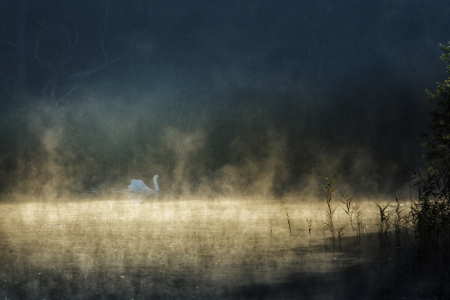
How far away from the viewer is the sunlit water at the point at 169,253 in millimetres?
7516

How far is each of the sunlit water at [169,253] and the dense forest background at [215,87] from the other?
21.8m

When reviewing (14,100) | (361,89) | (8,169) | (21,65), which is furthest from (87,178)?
(361,89)

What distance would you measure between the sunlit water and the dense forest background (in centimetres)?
2176

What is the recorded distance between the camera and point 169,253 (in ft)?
33.2

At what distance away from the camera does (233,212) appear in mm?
17344

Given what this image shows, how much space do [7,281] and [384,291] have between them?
5.50 meters

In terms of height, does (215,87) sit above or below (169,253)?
above

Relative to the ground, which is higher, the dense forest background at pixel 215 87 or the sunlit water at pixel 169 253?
the dense forest background at pixel 215 87

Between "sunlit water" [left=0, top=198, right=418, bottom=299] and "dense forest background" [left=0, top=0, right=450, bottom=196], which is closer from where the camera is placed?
"sunlit water" [left=0, top=198, right=418, bottom=299]

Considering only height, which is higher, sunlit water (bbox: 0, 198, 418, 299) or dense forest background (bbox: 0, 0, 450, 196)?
dense forest background (bbox: 0, 0, 450, 196)

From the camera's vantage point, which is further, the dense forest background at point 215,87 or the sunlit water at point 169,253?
the dense forest background at point 215,87

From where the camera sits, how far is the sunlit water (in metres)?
7.52

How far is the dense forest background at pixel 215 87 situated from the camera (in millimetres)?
40844

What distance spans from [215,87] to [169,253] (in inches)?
1531
